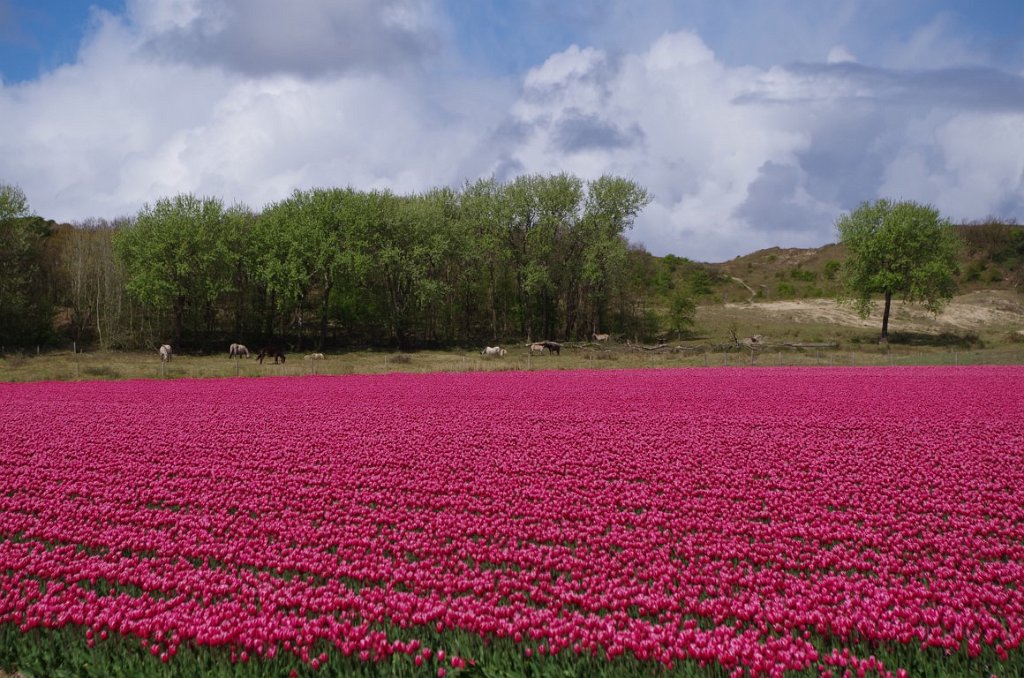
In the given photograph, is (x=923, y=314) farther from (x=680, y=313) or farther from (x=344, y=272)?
(x=344, y=272)

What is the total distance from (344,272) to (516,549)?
170 ft

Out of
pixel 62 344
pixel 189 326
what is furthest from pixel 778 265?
pixel 62 344

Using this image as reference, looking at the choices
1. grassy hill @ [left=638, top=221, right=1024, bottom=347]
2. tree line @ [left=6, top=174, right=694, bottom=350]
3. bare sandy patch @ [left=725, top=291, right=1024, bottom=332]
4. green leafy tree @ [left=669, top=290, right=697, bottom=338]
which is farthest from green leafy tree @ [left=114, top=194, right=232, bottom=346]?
bare sandy patch @ [left=725, top=291, right=1024, bottom=332]

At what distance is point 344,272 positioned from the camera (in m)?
55.4

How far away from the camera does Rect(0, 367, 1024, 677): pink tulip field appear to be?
15.7 ft

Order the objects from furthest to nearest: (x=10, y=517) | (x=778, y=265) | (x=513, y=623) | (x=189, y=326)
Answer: (x=778, y=265)
(x=189, y=326)
(x=10, y=517)
(x=513, y=623)

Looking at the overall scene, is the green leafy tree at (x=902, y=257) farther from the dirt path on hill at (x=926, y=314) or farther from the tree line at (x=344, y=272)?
the tree line at (x=344, y=272)

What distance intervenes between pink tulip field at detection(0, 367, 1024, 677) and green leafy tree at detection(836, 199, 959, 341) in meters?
50.6

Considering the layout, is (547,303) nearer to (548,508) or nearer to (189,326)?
(189,326)

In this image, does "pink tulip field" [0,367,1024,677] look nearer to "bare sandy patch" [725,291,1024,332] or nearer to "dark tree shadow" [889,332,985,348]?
"dark tree shadow" [889,332,985,348]

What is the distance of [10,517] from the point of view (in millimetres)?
7918

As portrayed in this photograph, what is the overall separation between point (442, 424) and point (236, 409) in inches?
259

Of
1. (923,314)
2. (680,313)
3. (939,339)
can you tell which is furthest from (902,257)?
(680,313)

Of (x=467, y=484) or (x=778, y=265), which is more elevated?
(x=778, y=265)
